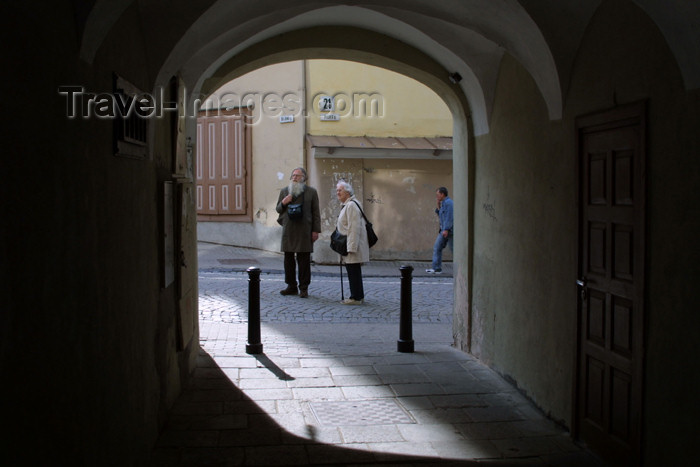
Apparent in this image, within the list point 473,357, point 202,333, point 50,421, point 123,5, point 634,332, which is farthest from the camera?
point 202,333

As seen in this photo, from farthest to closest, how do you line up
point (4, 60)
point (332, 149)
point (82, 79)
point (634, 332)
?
point (332, 149), point (634, 332), point (82, 79), point (4, 60)

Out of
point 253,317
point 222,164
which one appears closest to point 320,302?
point 253,317

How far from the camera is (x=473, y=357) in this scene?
27.0 feet

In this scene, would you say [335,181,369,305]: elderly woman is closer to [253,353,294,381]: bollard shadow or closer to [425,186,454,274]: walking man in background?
[253,353,294,381]: bollard shadow

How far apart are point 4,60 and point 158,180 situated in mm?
3249

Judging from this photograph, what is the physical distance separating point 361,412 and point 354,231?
17.1 ft

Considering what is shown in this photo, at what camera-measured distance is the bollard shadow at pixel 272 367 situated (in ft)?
23.3

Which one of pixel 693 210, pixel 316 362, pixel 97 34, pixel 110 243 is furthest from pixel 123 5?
pixel 316 362

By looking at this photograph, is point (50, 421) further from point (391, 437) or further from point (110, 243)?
point (391, 437)

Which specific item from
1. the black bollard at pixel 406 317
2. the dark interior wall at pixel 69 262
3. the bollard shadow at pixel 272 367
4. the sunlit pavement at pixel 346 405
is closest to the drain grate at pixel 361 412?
the sunlit pavement at pixel 346 405

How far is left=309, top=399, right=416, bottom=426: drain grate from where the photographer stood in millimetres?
5844

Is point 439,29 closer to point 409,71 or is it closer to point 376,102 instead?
point 409,71

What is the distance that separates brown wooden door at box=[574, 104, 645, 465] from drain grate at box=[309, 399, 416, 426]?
1333 millimetres

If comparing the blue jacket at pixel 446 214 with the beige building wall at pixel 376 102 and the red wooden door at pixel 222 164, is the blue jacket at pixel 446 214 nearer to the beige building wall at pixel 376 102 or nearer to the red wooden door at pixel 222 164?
the beige building wall at pixel 376 102
